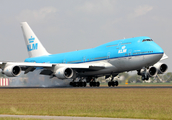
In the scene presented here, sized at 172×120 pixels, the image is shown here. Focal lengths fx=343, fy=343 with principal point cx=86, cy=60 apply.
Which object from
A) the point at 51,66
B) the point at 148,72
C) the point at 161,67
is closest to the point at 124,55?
the point at 148,72

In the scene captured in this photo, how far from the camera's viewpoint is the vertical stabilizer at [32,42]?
67.3 metres

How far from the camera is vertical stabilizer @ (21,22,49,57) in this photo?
221 ft

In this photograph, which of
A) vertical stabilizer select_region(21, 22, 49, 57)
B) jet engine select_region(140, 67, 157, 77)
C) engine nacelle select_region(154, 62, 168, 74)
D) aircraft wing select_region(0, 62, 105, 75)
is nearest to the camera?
aircraft wing select_region(0, 62, 105, 75)

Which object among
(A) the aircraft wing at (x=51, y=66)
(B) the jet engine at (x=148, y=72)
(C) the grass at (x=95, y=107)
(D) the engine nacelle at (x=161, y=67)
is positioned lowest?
(C) the grass at (x=95, y=107)

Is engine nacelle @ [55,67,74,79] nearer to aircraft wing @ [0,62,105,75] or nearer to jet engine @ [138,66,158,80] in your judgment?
aircraft wing @ [0,62,105,75]

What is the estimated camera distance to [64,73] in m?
49.1

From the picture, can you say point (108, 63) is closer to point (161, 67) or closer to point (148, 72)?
point (148, 72)

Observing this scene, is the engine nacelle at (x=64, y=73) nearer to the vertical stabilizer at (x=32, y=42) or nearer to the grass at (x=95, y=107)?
the vertical stabilizer at (x=32, y=42)

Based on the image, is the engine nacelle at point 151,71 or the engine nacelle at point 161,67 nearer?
the engine nacelle at point 151,71

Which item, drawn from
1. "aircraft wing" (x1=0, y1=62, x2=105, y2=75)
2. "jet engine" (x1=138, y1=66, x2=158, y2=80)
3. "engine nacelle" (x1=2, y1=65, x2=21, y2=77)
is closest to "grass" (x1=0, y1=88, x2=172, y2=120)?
"engine nacelle" (x1=2, y1=65, x2=21, y2=77)

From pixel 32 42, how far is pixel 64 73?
21.4 m

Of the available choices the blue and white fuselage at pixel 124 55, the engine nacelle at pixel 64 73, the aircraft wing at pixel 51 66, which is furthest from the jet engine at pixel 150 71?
the engine nacelle at pixel 64 73

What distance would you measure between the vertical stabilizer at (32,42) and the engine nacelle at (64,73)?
1745 cm

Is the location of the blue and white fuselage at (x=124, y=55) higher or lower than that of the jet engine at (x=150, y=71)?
higher
